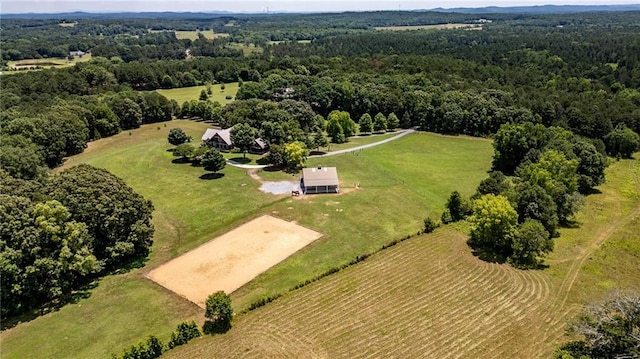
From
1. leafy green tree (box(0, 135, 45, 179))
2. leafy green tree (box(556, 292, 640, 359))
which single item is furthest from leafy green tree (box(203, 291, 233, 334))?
leafy green tree (box(0, 135, 45, 179))

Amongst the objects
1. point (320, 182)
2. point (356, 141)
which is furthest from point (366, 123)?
point (320, 182)

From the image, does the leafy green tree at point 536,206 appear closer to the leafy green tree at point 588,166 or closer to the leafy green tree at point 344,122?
the leafy green tree at point 588,166

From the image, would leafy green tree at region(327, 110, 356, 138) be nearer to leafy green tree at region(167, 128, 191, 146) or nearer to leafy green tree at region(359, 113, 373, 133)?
leafy green tree at region(359, 113, 373, 133)

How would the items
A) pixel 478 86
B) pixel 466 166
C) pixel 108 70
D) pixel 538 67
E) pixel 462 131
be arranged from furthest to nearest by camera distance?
1. pixel 538 67
2. pixel 108 70
3. pixel 478 86
4. pixel 462 131
5. pixel 466 166

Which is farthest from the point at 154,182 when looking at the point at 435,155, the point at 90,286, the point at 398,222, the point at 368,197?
the point at 435,155

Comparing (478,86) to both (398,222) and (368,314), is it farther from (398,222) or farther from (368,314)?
(368,314)

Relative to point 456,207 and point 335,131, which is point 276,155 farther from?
point 456,207

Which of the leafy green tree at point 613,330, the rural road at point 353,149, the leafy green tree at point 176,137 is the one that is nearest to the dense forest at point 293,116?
the rural road at point 353,149
